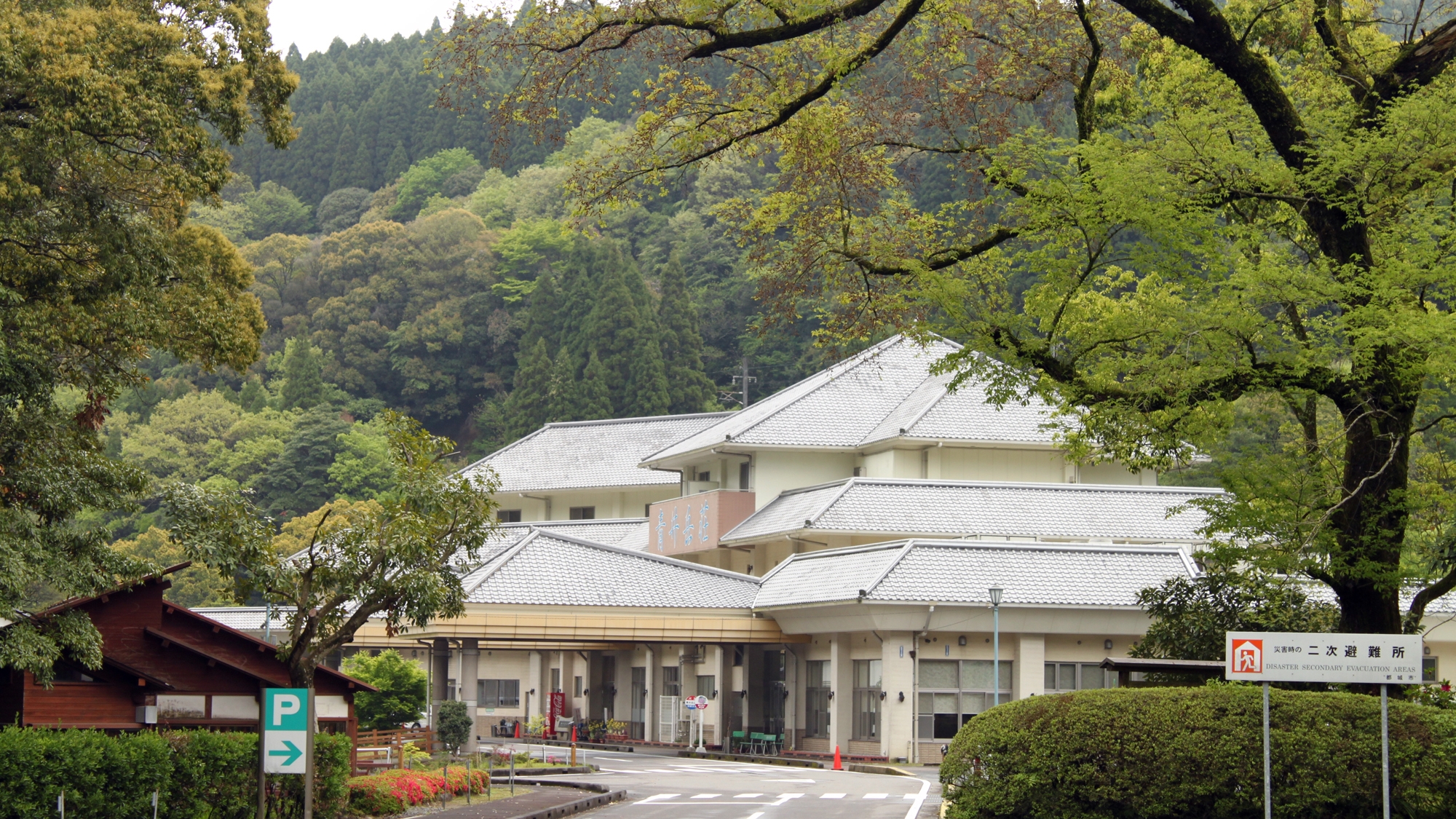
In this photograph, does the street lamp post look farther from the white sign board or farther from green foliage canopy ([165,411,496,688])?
the white sign board

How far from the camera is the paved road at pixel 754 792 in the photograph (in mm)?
21062

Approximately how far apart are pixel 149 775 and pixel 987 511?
86.6ft

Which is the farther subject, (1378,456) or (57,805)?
(1378,456)

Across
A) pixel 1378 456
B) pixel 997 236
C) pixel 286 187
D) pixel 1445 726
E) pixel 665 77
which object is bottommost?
pixel 1445 726

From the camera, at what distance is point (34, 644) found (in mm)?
14453

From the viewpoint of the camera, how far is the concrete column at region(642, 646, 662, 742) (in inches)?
1652

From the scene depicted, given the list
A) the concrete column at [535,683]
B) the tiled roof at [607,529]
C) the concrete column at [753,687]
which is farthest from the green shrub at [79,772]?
the concrete column at [535,683]

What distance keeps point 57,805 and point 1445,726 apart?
1394 centimetres

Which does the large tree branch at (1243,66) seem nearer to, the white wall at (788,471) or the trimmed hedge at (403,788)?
the trimmed hedge at (403,788)

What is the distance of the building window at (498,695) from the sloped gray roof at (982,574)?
17025 millimetres

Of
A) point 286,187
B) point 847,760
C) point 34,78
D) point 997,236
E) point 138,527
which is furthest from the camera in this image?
point 286,187

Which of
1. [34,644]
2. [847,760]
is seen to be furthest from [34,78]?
[847,760]

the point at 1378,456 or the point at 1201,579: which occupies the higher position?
the point at 1378,456

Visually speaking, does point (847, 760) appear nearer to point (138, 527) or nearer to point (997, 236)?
point (997, 236)
